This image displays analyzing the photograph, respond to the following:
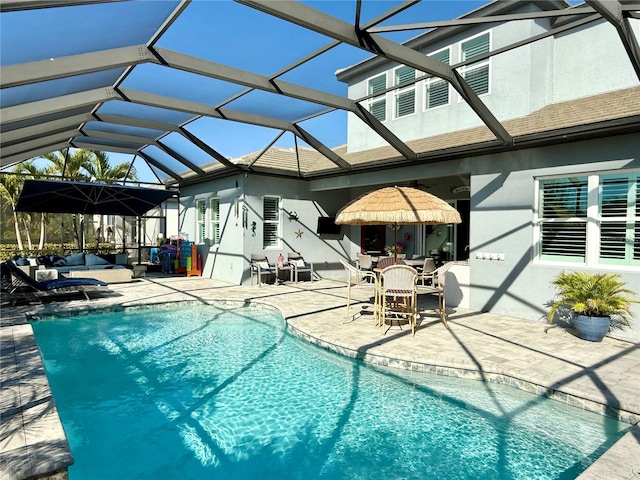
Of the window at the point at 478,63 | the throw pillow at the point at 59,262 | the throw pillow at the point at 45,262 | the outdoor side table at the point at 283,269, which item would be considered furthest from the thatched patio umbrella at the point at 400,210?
the throw pillow at the point at 45,262

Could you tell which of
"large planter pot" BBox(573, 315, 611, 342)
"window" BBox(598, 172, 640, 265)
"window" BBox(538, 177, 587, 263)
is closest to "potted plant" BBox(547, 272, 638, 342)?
"large planter pot" BBox(573, 315, 611, 342)

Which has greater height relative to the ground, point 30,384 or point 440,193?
point 440,193

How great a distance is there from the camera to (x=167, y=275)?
1656 centimetres

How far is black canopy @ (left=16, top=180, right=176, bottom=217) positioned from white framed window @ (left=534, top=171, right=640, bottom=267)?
12.9 meters

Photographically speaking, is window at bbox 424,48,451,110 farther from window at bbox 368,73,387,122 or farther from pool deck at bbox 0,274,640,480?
pool deck at bbox 0,274,640,480

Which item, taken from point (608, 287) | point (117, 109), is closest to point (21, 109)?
point (117, 109)

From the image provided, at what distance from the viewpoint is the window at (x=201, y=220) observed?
16531 millimetres

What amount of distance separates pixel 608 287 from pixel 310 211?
10.2m

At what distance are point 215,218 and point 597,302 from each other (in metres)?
12.9

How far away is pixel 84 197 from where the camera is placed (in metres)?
14.4

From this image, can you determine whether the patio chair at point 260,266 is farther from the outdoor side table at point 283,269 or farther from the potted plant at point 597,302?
the potted plant at point 597,302

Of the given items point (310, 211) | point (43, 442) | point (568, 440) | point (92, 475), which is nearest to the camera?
point (43, 442)

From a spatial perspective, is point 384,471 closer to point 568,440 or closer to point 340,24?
point 568,440

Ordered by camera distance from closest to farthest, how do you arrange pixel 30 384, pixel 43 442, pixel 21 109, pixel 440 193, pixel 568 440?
pixel 43 442
pixel 568 440
pixel 30 384
pixel 21 109
pixel 440 193
